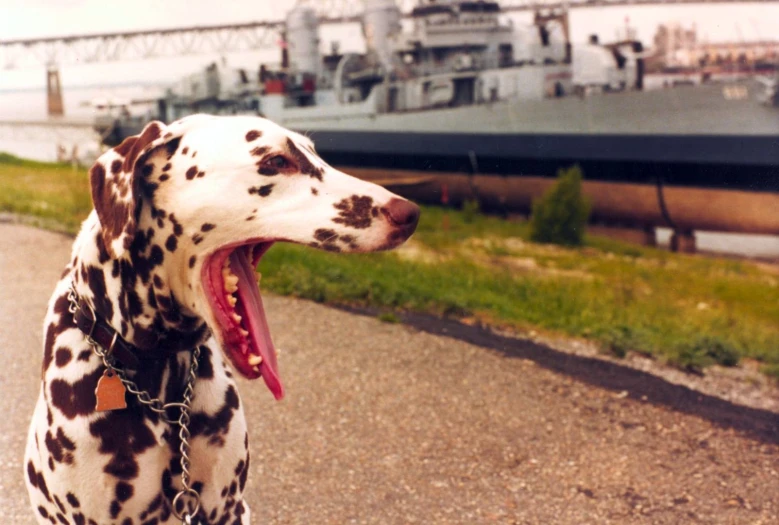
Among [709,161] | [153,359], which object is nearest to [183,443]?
[153,359]

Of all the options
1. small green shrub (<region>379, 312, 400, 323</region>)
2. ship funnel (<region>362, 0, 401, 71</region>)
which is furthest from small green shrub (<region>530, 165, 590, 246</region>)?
ship funnel (<region>362, 0, 401, 71</region>)

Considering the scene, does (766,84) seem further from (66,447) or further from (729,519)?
(66,447)

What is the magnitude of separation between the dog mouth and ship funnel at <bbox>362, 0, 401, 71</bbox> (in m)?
24.9

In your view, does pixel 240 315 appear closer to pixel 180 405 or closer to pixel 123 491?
pixel 180 405

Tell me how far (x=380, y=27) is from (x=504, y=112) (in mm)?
5248

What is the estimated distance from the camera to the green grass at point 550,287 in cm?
936

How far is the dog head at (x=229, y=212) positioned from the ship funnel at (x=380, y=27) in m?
24.8

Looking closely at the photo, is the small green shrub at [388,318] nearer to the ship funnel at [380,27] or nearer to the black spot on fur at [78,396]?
the black spot on fur at [78,396]

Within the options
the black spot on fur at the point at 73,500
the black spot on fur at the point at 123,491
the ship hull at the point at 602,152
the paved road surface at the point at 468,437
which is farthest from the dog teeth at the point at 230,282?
the ship hull at the point at 602,152

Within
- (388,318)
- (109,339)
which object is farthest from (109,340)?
(388,318)

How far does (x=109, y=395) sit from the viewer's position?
8.78 ft

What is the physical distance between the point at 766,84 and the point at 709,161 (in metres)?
4.16

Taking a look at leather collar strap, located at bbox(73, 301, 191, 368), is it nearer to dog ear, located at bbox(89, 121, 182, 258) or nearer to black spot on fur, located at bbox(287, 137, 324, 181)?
dog ear, located at bbox(89, 121, 182, 258)

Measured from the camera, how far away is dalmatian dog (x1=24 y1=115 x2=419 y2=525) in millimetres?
2604
